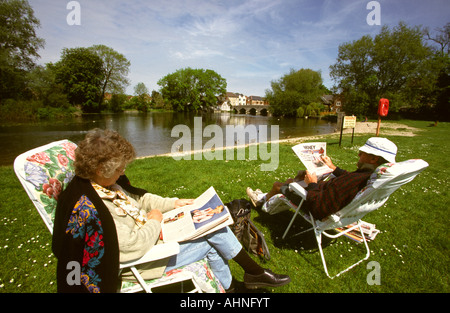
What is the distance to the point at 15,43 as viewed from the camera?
31.5 m

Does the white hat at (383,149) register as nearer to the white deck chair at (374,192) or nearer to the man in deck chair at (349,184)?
the man in deck chair at (349,184)

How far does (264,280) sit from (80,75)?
203ft

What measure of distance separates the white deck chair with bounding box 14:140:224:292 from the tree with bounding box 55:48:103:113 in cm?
5760

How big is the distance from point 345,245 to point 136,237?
3566 mm

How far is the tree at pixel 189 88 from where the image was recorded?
8138cm

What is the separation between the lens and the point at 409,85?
140 ft

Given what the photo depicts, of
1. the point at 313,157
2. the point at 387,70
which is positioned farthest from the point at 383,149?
the point at 387,70

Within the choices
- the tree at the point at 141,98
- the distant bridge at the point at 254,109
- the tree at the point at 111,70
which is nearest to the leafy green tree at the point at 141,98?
the tree at the point at 141,98

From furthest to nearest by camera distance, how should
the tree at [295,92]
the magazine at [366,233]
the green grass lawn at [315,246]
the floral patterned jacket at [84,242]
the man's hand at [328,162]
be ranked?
the tree at [295,92], the man's hand at [328,162], the magazine at [366,233], the green grass lawn at [315,246], the floral patterned jacket at [84,242]

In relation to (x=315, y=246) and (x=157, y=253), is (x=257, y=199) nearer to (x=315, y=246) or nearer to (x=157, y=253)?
(x=315, y=246)

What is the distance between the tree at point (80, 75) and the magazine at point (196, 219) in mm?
57921

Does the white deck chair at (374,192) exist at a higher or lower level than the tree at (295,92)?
lower

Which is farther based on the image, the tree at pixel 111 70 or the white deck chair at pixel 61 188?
the tree at pixel 111 70

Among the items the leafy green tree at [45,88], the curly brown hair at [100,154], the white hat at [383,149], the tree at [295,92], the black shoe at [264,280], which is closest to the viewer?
the curly brown hair at [100,154]
